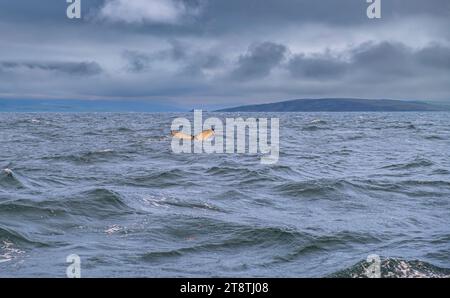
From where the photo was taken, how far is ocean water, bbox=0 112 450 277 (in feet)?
32.3

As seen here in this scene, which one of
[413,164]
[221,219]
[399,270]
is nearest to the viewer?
[399,270]

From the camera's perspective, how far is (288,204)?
1608 centimetres

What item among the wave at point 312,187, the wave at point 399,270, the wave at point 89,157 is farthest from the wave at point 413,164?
the wave at point 399,270

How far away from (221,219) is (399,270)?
5137 millimetres

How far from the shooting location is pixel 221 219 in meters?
13.6


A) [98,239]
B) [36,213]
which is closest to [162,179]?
[36,213]

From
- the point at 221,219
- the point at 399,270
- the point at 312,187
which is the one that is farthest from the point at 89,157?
the point at 399,270

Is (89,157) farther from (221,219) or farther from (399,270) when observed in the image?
(399,270)

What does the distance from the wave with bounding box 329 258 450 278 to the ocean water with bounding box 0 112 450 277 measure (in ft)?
0.06

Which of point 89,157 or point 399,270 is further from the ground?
point 89,157

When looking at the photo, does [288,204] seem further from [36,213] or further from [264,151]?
[264,151]

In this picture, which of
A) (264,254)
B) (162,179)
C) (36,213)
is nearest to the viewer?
(264,254)
